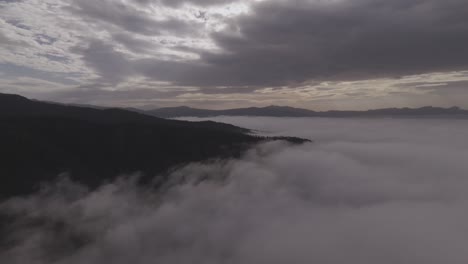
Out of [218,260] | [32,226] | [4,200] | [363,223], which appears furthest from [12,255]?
[363,223]

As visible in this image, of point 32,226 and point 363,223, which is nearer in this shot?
point 32,226

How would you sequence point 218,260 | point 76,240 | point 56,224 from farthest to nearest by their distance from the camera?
point 56,224
point 76,240
point 218,260

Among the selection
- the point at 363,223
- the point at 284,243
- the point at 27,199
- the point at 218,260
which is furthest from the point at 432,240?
the point at 27,199

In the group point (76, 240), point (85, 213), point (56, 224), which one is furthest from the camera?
point (85, 213)

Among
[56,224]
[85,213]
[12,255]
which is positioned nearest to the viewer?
[12,255]

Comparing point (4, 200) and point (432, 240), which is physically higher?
point (4, 200)

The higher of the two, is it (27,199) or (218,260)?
(27,199)

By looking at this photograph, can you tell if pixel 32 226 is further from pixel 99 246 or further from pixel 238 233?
pixel 238 233

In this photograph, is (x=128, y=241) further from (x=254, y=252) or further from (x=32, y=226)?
(x=254, y=252)

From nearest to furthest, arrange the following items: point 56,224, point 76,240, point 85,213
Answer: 1. point 76,240
2. point 56,224
3. point 85,213
